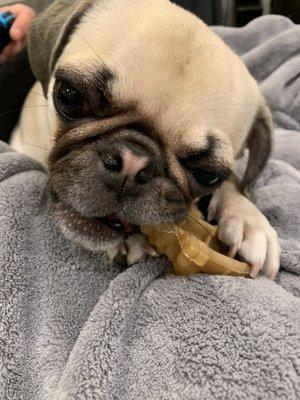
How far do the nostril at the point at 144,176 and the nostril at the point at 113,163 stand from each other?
5 cm

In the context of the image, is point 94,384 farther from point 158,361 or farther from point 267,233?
point 267,233

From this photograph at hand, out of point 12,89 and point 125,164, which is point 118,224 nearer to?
point 125,164

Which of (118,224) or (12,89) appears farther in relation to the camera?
(12,89)

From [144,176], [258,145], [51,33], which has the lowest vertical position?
[258,145]

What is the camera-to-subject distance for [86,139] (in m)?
1.14

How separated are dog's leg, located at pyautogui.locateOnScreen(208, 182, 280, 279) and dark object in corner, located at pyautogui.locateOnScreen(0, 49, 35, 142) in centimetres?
96

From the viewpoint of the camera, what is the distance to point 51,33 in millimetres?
1491

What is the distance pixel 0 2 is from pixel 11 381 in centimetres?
208

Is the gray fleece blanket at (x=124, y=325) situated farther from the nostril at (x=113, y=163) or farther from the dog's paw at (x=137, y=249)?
the nostril at (x=113, y=163)

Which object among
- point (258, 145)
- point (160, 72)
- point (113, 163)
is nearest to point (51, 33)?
point (160, 72)

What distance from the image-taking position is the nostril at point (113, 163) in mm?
1066

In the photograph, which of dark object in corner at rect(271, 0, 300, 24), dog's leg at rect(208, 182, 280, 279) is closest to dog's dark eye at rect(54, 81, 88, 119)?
dog's leg at rect(208, 182, 280, 279)

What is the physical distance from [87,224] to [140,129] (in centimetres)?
27

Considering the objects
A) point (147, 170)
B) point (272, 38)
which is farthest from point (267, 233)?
point (272, 38)
